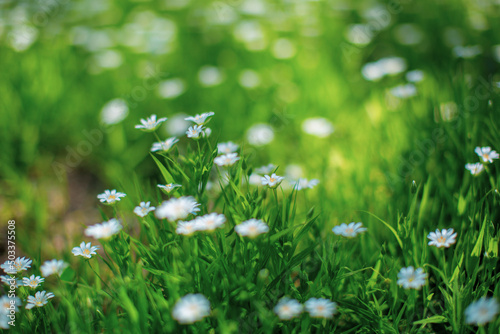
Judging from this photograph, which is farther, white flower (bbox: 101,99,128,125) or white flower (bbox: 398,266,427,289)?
white flower (bbox: 101,99,128,125)

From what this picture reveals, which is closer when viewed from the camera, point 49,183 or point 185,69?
point 49,183

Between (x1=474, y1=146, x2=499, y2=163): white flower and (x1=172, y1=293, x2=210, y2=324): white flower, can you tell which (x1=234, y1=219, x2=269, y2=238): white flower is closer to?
(x1=172, y1=293, x2=210, y2=324): white flower

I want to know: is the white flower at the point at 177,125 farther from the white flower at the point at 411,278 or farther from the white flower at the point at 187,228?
→ the white flower at the point at 411,278

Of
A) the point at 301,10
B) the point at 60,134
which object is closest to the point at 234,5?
the point at 301,10

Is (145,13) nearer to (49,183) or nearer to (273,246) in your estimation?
(49,183)

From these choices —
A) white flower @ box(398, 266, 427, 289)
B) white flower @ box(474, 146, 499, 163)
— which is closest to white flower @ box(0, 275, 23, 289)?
white flower @ box(398, 266, 427, 289)

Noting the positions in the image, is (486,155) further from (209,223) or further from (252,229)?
(209,223)
